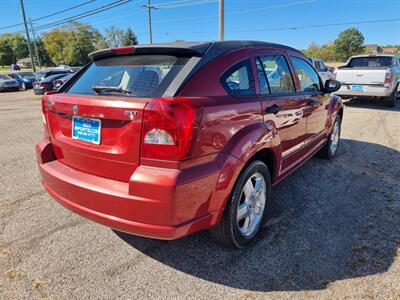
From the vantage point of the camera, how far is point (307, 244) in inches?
112

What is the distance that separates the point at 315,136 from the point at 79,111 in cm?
318

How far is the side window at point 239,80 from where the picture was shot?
2449mm

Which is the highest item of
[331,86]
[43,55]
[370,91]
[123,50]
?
[43,55]

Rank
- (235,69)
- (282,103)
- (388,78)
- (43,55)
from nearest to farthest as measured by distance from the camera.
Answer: (235,69)
(282,103)
(388,78)
(43,55)

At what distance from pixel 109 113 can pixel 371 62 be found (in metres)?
11.9

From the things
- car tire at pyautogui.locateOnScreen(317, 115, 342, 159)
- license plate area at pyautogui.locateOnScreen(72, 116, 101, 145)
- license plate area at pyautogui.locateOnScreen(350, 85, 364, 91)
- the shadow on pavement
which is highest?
license plate area at pyautogui.locateOnScreen(72, 116, 101, 145)

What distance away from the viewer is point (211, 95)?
225 cm

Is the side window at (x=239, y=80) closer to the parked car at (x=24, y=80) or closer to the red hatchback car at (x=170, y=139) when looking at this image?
the red hatchback car at (x=170, y=139)

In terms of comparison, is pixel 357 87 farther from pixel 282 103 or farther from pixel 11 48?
pixel 11 48

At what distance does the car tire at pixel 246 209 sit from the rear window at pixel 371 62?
1047cm

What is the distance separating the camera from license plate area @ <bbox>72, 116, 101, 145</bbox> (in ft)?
7.50

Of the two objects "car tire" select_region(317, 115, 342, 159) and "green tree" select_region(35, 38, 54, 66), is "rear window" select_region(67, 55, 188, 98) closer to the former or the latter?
"car tire" select_region(317, 115, 342, 159)

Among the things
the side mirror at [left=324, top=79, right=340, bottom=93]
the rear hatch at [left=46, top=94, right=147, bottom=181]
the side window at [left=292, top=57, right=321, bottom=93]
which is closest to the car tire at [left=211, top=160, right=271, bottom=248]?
the rear hatch at [left=46, top=94, right=147, bottom=181]

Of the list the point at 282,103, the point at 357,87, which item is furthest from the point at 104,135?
the point at 357,87
